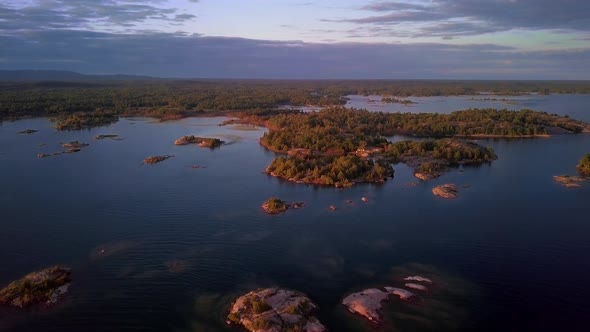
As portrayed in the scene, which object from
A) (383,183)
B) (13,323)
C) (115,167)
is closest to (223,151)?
(115,167)

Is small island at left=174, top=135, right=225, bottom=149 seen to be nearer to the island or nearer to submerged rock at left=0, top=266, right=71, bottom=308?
submerged rock at left=0, top=266, right=71, bottom=308

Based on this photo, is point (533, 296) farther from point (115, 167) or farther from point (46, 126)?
point (46, 126)

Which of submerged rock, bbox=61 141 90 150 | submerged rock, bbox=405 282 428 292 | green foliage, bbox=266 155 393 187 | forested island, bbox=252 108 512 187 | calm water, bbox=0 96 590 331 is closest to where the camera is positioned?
calm water, bbox=0 96 590 331

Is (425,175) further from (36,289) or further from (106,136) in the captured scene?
(106,136)

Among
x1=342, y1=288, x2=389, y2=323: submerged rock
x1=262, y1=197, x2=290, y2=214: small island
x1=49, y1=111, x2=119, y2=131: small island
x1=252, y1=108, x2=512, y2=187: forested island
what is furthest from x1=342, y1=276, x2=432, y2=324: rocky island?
→ x1=49, y1=111, x2=119, y2=131: small island

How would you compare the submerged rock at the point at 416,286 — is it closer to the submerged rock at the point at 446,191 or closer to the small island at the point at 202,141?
the submerged rock at the point at 446,191

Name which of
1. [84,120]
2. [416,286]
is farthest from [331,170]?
[84,120]
